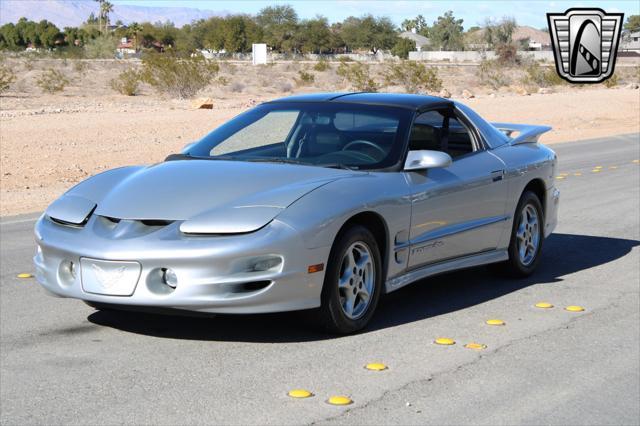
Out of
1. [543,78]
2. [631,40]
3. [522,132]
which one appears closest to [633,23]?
[631,40]

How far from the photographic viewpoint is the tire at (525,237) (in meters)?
8.52

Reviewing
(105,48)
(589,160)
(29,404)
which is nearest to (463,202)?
(29,404)

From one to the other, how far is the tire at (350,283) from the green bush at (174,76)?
34.5 m

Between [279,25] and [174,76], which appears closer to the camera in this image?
[174,76]

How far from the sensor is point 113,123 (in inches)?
1043

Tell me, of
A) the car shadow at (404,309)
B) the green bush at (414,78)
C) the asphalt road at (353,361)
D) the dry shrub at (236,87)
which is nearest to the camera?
the asphalt road at (353,361)

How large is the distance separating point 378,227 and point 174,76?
115ft

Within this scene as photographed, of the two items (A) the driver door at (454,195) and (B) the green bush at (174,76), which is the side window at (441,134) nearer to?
(A) the driver door at (454,195)

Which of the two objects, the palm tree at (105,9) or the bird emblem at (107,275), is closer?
the bird emblem at (107,275)

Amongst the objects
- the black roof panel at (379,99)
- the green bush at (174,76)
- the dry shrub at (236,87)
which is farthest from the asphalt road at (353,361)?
the dry shrub at (236,87)

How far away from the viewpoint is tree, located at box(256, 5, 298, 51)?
10650cm

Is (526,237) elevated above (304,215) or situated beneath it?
situated beneath

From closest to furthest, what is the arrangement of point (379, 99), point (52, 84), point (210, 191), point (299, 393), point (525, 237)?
point (299, 393) < point (210, 191) < point (379, 99) < point (525, 237) < point (52, 84)

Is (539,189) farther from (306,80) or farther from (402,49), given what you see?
(402,49)
